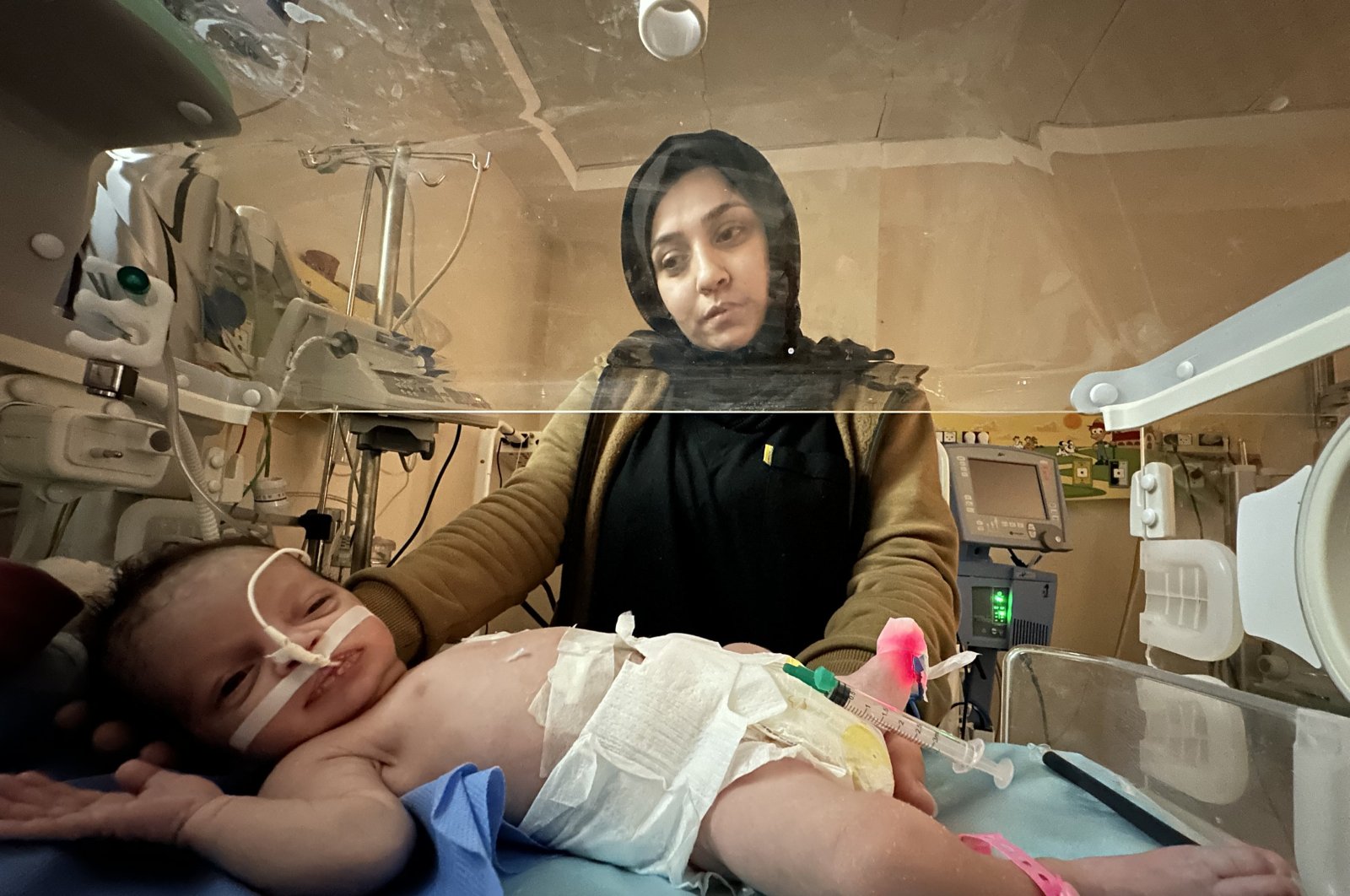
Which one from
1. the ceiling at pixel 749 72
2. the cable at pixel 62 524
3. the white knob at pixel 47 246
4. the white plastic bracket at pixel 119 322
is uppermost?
the ceiling at pixel 749 72

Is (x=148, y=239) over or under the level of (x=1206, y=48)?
under

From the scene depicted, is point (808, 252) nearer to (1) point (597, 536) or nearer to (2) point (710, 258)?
(2) point (710, 258)

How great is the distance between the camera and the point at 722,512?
3.39ft

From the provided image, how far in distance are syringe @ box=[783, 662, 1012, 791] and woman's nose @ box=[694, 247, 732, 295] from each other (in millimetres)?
416

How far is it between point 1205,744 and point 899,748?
1.19 ft

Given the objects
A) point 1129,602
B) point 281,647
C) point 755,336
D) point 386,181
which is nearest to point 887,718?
point 755,336

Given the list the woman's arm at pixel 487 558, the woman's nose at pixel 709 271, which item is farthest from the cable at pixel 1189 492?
the woman's arm at pixel 487 558

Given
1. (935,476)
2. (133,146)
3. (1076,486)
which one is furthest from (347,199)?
(1076,486)

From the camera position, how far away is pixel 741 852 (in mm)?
469

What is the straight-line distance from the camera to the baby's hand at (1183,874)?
1.56 ft

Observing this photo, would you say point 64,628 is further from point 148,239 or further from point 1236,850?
point 1236,850

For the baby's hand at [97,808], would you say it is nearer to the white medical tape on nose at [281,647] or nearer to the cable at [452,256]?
the white medical tape on nose at [281,647]

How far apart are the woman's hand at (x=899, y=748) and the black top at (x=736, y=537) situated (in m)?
0.23

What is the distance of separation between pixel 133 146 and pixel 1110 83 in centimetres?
95
